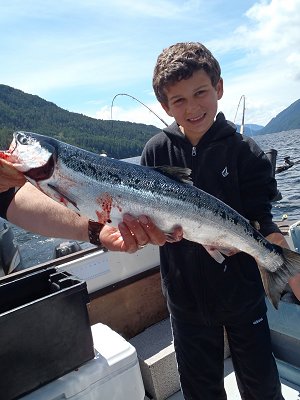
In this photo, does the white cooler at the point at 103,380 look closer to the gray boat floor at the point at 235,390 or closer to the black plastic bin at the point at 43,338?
the black plastic bin at the point at 43,338

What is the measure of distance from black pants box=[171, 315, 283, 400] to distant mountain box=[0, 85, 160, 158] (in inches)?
4172

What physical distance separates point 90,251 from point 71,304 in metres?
2.23

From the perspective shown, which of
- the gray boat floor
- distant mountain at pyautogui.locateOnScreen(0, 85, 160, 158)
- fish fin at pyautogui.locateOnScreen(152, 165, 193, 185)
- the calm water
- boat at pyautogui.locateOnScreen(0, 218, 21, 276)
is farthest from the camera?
distant mountain at pyautogui.locateOnScreen(0, 85, 160, 158)

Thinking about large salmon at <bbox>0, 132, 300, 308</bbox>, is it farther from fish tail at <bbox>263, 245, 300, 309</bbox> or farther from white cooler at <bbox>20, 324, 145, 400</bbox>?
white cooler at <bbox>20, 324, 145, 400</bbox>

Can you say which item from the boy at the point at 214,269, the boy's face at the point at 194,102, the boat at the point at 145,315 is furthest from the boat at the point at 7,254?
the boy's face at the point at 194,102

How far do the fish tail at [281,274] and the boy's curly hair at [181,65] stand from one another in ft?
5.87

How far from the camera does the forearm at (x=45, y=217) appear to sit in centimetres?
354

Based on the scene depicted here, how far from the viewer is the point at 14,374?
2836 millimetres

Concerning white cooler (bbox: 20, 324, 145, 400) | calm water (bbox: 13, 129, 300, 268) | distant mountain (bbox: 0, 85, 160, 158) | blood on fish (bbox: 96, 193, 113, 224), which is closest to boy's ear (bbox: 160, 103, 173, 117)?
blood on fish (bbox: 96, 193, 113, 224)

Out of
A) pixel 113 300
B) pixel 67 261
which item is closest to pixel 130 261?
pixel 113 300

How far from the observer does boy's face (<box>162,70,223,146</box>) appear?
3498 millimetres

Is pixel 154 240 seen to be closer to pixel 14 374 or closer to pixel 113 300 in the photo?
pixel 14 374

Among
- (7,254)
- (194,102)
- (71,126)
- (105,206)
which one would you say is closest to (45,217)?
(105,206)

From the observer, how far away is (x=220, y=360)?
3625mm
